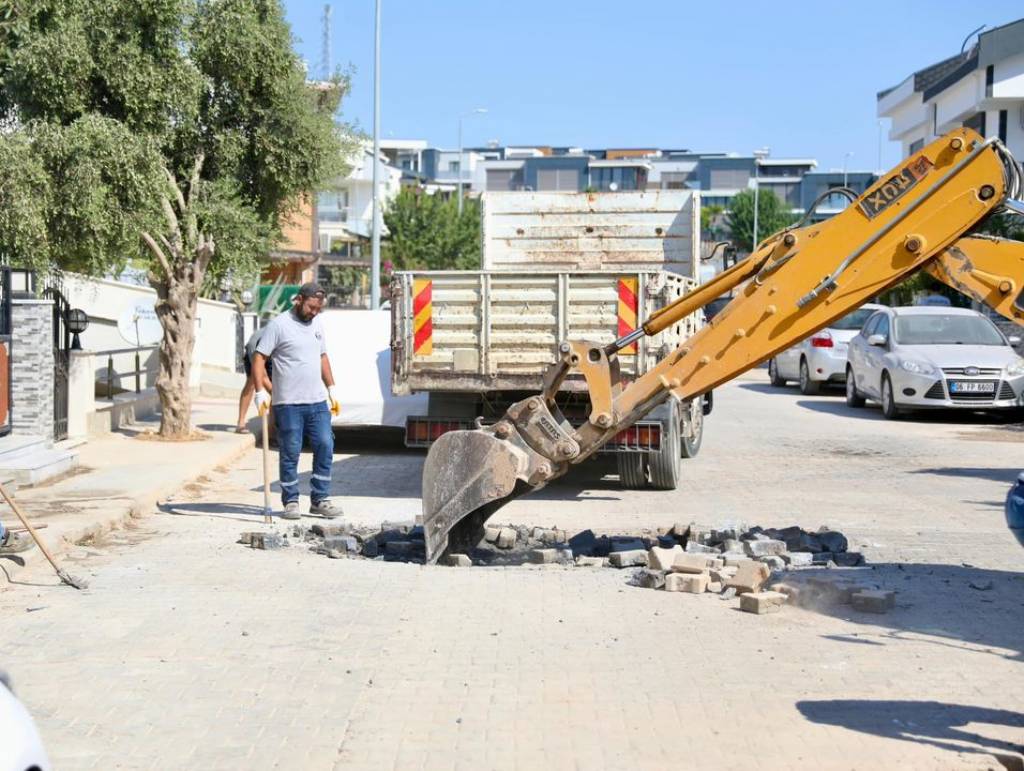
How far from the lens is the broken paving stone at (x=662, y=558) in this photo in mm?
8594

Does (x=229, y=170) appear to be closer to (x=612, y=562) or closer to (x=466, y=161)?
(x=612, y=562)

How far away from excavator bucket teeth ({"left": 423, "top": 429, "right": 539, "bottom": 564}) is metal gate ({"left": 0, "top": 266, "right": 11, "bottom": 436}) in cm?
633

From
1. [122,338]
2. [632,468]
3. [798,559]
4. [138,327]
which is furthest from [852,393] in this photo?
[798,559]

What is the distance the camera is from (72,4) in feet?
43.4

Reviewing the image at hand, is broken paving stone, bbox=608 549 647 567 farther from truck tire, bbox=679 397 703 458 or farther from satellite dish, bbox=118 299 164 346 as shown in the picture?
satellite dish, bbox=118 299 164 346

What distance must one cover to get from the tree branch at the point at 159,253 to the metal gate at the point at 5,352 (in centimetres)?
150

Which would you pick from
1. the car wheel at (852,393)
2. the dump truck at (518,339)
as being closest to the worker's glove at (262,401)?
the dump truck at (518,339)

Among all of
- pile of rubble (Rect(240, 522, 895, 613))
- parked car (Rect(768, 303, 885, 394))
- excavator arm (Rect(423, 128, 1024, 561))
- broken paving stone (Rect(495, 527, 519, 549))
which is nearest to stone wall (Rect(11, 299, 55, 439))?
pile of rubble (Rect(240, 522, 895, 613))

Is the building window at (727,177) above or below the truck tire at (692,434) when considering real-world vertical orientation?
above

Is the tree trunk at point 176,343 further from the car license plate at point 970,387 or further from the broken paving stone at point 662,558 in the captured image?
the car license plate at point 970,387

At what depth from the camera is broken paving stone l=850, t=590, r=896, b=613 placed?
758cm

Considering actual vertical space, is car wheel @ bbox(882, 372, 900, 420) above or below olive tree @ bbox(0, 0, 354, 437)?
below

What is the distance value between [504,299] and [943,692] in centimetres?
692

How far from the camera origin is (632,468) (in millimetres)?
12719
